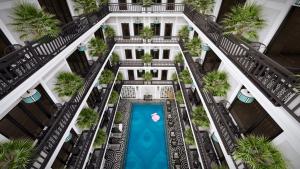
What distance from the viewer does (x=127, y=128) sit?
60.7ft

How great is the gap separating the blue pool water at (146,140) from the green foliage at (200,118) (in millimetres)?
7159

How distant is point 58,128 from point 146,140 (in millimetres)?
11502

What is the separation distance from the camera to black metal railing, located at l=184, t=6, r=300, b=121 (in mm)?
4609

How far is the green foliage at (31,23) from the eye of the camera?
6.45 m

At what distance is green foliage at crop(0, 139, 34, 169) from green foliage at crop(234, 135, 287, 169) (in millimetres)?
8331

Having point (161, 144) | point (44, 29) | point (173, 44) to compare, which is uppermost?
point (44, 29)

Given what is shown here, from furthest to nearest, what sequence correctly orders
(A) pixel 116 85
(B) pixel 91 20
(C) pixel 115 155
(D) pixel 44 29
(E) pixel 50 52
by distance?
(A) pixel 116 85 → (C) pixel 115 155 → (B) pixel 91 20 → (E) pixel 50 52 → (D) pixel 44 29

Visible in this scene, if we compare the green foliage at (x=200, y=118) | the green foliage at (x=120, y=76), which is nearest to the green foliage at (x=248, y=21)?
the green foliage at (x=200, y=118)

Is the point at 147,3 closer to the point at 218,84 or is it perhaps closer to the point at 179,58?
the point at 179,58

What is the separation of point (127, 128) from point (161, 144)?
476cm

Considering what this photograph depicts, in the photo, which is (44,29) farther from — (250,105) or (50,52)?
(250,105)

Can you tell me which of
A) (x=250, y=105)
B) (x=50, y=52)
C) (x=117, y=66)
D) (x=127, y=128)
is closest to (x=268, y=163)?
(x=250, y=105)

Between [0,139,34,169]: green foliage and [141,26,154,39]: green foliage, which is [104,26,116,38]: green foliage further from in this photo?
[0,139,34,169]: green foliage

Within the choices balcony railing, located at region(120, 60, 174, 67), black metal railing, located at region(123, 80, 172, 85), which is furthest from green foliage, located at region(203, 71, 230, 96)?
black metal railing, located at region(123, 80, 172, 85)
